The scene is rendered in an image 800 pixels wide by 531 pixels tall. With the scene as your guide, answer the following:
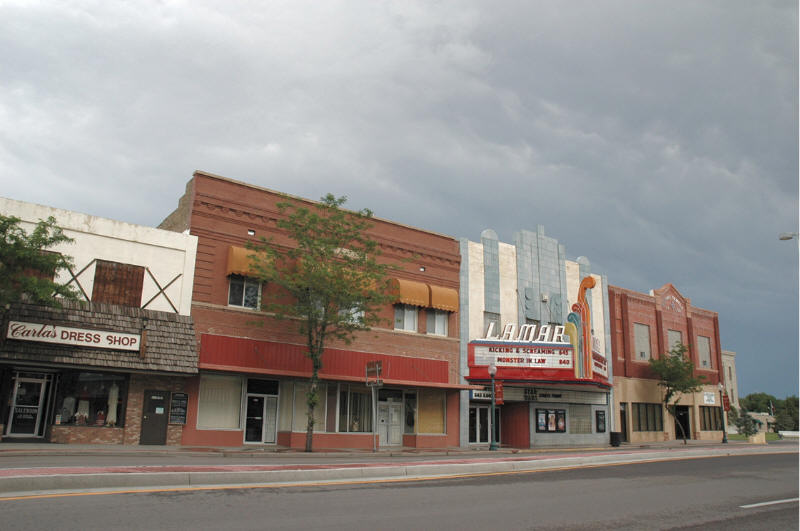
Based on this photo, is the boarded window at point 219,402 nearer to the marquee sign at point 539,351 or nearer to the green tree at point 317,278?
the green tree at point 317,278

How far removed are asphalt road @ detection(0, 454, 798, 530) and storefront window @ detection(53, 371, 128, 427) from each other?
48.2 ft

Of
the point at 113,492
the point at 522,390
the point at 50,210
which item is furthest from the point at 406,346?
the point at 113,492

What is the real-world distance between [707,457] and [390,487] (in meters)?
17.2

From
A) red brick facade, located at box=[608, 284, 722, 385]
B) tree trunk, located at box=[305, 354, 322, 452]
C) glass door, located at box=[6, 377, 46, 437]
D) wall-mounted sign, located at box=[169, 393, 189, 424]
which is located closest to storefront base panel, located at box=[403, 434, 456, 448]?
tree trunk, located at box=[305, 354, 322, 452]

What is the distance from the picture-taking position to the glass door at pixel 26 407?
22609 millimetres

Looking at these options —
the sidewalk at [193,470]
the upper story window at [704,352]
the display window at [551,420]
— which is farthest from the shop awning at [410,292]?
the upper story window at [704,352]

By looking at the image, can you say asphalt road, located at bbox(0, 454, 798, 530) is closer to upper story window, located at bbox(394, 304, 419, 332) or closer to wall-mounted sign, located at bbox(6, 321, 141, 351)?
wall-mounted sign, located at bbox(6, 321, 141, 351)

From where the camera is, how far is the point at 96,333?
22.9m

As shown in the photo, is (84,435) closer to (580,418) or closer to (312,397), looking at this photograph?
(312,397)

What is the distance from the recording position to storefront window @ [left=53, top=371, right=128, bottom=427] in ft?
76.6

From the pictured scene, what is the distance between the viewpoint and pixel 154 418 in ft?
80.3

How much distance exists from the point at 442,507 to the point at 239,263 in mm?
18013

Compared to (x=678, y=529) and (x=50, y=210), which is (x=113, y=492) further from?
(x=50, y=210)

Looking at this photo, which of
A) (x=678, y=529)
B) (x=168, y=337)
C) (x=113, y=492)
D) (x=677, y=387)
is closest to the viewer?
(x=678, y=529)
